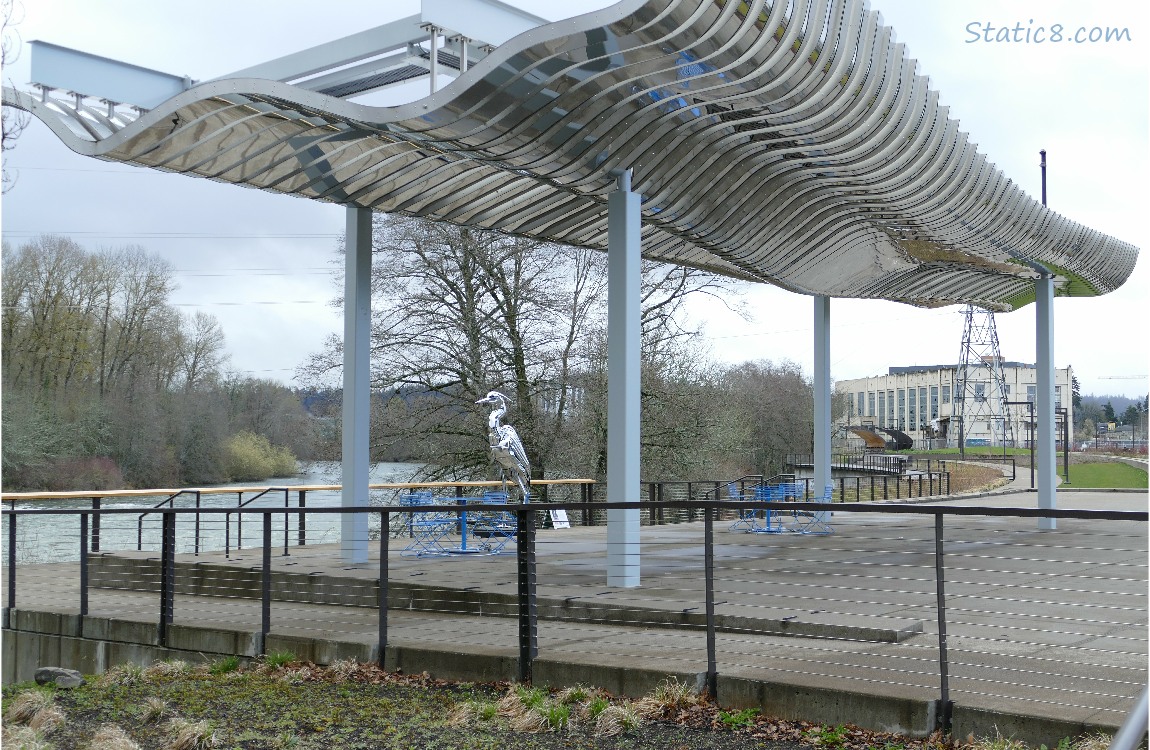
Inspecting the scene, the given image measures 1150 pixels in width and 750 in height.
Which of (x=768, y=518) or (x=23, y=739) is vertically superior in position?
(x=768, y=518)

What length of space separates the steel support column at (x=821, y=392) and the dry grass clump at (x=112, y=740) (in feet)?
37.8

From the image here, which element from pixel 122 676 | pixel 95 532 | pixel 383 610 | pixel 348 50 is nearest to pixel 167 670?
pixel 122 676

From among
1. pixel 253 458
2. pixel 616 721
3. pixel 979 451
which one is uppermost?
pixel 253 458

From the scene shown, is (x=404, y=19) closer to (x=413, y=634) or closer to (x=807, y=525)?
(x=413, y=634)

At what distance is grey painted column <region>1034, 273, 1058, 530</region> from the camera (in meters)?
15.0

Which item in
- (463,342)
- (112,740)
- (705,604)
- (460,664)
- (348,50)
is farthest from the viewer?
(463,342)

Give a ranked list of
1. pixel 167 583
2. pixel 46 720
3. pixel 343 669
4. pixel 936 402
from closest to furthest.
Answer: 1. pixel 46 720
2. pixel 343 669
3. pixel 167 583
4. pixel 936 402

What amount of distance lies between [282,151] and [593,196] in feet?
9.67

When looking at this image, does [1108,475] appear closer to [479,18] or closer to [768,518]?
[768,518]

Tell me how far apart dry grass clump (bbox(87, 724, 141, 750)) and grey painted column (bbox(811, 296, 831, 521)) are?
11.6m

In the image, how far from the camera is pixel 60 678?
7422mm

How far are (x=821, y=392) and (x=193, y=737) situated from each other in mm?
11651

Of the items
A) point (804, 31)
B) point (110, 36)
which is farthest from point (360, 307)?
point (110, 36)

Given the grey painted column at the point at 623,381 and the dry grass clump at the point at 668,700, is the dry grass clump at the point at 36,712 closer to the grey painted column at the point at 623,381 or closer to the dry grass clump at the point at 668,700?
the dry grass clump at the point at 668,700
